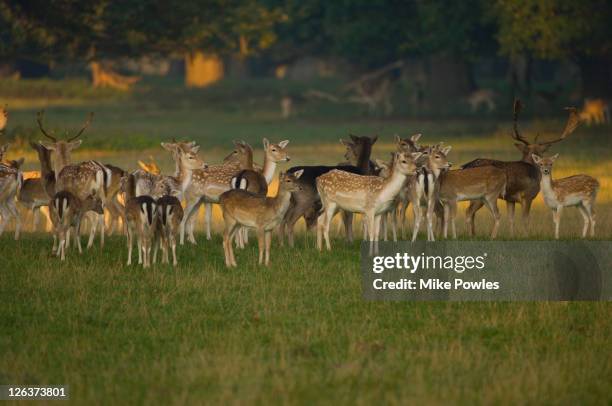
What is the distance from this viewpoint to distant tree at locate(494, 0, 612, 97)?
40312mm

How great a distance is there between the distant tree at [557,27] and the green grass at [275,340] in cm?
2710

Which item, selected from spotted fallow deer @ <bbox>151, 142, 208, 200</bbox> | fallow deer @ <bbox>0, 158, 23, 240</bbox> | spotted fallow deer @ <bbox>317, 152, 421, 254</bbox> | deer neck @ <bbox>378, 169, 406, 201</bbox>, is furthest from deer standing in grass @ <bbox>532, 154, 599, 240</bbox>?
fallow deer @ <bbox>0, 158, 23, 240</bbox>

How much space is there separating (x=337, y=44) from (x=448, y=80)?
236 inches

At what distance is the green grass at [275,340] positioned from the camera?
974cm

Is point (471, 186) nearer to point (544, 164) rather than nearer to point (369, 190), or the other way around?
point (544, 164)

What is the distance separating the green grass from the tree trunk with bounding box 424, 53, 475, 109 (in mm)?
42549

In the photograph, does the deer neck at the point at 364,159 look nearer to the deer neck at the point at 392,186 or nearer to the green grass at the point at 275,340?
the deer neck at the point at 392,186

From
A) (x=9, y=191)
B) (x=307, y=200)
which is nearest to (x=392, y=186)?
(x=307, y=200)

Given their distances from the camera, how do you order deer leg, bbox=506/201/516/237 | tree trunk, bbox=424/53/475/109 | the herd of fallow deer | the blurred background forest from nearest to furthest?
the herd of fallow deer, deer leg, bbox=506/201/516/237, the blurred background forest, tree trunk, bbox=424/53/475/109

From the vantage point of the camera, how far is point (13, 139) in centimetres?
3372

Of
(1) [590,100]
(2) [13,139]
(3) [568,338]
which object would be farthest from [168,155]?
(3) [568,338]

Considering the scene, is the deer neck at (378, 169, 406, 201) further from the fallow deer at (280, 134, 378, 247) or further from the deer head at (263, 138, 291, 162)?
the deer head at (263, 138, 291, 162)

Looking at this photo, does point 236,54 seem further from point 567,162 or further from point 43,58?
point 567,162

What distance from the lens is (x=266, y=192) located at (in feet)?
Answer: 54.8
